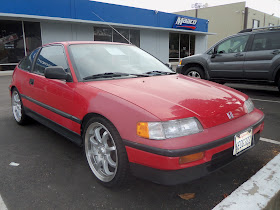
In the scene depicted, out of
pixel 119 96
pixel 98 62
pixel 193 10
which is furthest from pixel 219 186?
pixel 193 10

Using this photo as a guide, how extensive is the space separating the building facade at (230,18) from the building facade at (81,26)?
10673 millimetres

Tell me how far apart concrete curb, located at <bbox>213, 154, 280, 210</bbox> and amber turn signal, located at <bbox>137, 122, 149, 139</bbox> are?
728mm

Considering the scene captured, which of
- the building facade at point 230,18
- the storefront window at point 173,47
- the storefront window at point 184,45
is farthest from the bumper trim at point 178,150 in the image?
the building facade at point 230,18

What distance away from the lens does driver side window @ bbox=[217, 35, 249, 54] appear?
662 centimetres

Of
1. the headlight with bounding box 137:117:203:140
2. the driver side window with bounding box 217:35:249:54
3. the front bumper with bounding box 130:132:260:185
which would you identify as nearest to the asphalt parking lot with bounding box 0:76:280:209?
the front bumper with bounding box 130:132:260:185

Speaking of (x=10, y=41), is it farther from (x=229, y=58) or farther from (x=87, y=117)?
(x=87, y=117)

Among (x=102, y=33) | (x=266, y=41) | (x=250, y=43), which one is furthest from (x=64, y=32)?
(x=266, y=41)

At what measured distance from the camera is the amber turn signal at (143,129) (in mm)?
1888

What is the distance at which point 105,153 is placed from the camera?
2363 millimetres

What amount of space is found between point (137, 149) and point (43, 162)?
155cm

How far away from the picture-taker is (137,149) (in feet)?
6.24

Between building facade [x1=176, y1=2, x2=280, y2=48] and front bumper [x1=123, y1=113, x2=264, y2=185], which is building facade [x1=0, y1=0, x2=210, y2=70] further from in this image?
building facade [x1=176, y1=2, x2=280, y2=48]

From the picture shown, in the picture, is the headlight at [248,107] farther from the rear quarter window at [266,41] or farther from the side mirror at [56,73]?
the rear quarter window at [266,41]

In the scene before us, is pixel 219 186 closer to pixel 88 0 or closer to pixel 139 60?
pixel 139 60
